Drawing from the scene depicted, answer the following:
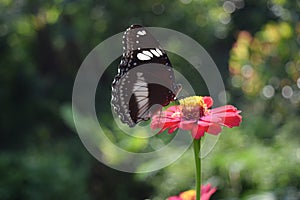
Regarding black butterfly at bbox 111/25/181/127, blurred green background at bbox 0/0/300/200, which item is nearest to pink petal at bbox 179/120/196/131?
black butterfly at bbox 111/25/181/127

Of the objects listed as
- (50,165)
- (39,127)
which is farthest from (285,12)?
(39,127)

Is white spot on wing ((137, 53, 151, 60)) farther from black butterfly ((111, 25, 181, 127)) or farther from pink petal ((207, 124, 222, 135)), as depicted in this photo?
pink petal ((207, 124, 222, 135))

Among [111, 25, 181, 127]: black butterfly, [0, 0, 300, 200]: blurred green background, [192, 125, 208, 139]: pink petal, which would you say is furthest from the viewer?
[0, 0, 300, 200]: blurred green background

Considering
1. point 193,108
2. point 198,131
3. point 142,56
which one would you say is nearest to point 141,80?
point 142,56

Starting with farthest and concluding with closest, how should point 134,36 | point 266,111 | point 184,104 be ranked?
point 266,111 → point 134,36 → point 184,104

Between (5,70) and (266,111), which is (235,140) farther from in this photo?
(5,70)

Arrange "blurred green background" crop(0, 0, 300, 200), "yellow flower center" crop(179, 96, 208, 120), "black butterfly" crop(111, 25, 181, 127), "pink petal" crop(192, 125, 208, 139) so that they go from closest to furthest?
1. "pink petal" crop(192, 125, 208, 139)
2. "yellow flower center" crop(179, 96, 208, 120)
3. "black butterfly" crop(111, 25, 181, 127)
4. "blurred green background" crop(0, 0, 300, 200)

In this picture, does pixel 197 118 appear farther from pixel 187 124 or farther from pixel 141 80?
pixel 141 80
